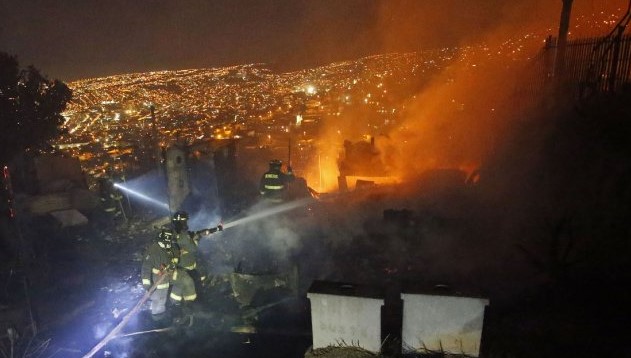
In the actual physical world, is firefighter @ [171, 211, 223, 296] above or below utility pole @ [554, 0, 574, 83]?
below

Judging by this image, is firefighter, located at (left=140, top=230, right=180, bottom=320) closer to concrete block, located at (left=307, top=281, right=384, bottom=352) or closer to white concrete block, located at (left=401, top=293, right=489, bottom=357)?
concrete block, located at (left=307, top=281, right=384, bottom=352)

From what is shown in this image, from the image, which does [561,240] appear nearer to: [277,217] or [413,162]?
[277,217]

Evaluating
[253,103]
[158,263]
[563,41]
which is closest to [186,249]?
[158,263]

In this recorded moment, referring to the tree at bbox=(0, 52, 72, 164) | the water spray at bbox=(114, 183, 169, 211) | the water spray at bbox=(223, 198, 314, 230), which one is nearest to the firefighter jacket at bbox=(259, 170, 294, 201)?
the water spray at bbox=(223, 198, 314, 230)

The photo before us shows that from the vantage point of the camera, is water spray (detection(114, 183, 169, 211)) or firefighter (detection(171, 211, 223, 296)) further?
water spray (detection(114, 183, 169, 211))

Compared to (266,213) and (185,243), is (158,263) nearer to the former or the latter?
(185,243)

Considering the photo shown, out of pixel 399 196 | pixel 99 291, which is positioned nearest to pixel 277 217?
pixel 399 196

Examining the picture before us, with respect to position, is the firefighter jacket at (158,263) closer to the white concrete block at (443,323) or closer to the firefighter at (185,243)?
the firefighter at (185,243)

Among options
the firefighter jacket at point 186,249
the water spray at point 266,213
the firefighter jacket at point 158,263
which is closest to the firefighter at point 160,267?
the firefighter jacket at point 158,263
